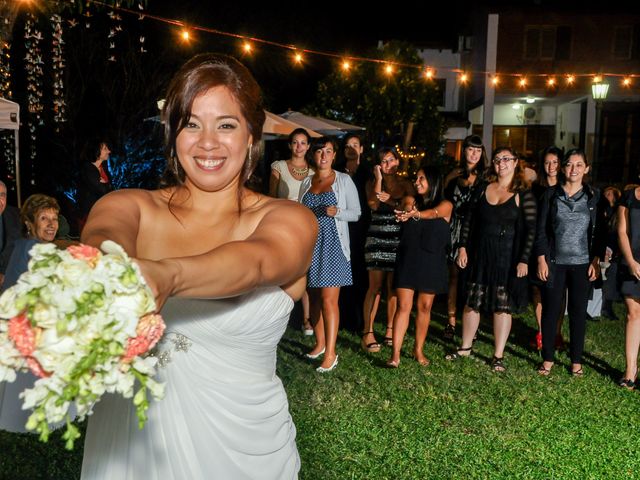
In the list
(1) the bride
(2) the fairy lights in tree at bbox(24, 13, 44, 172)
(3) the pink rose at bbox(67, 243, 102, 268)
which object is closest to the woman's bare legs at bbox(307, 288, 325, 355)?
(1) the bride

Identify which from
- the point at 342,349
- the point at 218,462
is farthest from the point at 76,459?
the point at 342,349

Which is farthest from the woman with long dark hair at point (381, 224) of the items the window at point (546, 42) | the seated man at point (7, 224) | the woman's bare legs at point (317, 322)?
the window at point (546, 42)

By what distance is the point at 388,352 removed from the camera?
24.3ft

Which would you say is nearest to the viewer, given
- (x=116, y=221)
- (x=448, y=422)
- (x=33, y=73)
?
(x=116, y=221)

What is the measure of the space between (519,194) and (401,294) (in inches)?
58.5

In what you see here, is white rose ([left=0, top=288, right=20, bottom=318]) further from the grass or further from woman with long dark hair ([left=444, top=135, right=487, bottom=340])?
woman with long dark hair ([left=444, top=135, right=487, bottom=340])

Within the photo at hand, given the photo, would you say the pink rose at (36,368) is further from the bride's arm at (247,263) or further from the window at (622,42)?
the window at (622,42)

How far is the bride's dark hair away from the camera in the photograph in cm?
220

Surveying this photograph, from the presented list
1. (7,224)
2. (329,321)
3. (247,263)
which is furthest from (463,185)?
(247,263)

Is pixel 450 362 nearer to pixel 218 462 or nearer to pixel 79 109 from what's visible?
pixel 218 462

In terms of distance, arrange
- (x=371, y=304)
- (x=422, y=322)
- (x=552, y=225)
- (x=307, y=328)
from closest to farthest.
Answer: (x=552, y=225) < (x=422, y=322) < (x=371, y=304) < (x=307, y=328)

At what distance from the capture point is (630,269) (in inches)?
248

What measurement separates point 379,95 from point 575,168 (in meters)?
16.5

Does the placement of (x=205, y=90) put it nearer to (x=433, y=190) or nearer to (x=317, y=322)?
(x=433, y=190)
